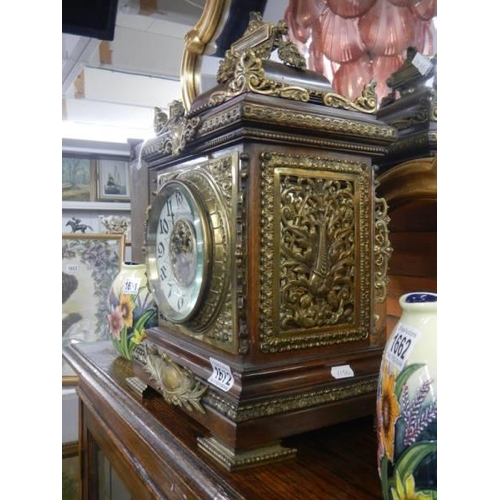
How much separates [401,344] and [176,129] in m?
0.45

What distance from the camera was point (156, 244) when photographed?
0.82m

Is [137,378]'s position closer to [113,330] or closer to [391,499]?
[113,330]

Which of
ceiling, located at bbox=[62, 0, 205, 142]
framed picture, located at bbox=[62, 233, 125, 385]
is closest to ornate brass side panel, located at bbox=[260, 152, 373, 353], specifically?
ceiling, located at bbox=[62, 0, 205, 142]

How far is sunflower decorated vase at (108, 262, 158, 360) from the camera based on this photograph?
998 mm

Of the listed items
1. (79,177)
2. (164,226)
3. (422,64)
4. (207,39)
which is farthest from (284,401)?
(79,177)

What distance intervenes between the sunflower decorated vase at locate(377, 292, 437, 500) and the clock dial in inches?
11.0

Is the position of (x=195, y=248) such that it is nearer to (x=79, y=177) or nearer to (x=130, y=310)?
(x=130, y=310)

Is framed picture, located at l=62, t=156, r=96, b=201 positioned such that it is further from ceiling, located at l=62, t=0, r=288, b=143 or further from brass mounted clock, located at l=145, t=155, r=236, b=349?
brass mounted clock, located at l=145, t=155, r=236, b=349

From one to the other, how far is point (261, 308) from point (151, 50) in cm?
157

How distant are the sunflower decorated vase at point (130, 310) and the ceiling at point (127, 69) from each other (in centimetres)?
92

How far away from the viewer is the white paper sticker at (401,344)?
43 cm

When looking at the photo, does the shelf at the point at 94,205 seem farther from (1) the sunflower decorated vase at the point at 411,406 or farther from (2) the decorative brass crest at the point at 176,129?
(1) the sunflower decorated vase at the point at 411,406

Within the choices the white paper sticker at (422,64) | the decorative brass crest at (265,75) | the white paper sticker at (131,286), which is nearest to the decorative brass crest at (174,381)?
the white paper sticker at (131,286)
